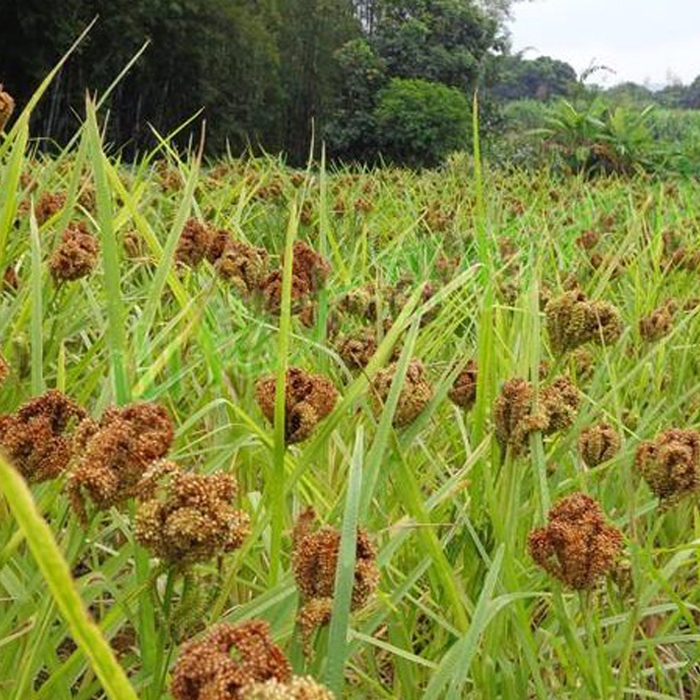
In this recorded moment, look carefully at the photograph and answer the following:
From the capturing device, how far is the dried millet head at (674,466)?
503 millimetres

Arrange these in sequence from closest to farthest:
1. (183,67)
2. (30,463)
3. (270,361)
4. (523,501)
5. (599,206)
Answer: (30,463), (523,501), (270,361), (599,206), (183,67)

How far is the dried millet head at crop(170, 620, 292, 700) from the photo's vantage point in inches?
8.8

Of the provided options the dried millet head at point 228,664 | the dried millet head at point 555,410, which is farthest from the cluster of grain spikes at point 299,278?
the dried millet head at point 228,664

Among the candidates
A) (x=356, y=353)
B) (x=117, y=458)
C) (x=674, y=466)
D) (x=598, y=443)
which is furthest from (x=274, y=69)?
(x=117, y=458)

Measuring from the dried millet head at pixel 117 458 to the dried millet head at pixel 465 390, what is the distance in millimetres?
362

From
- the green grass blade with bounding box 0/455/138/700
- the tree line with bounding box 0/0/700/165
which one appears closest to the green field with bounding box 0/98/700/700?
the green grass blade with bounding box 0/455/138/700

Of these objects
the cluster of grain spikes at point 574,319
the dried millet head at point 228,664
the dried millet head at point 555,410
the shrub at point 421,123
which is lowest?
the dried millet head at point 228,664

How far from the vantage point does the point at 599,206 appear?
10.5ft

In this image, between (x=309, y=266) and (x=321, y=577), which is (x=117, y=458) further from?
(x=309, y=266)

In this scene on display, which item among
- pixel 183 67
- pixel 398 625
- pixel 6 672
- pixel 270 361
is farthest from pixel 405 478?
pixel 183 67

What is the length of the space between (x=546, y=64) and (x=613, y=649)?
45725 millimetres

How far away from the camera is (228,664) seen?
230 mm

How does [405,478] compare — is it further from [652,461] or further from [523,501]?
[523,501]

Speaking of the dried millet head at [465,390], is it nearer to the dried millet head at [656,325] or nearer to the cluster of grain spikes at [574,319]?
the cluster of grain spikes at [574,319]
